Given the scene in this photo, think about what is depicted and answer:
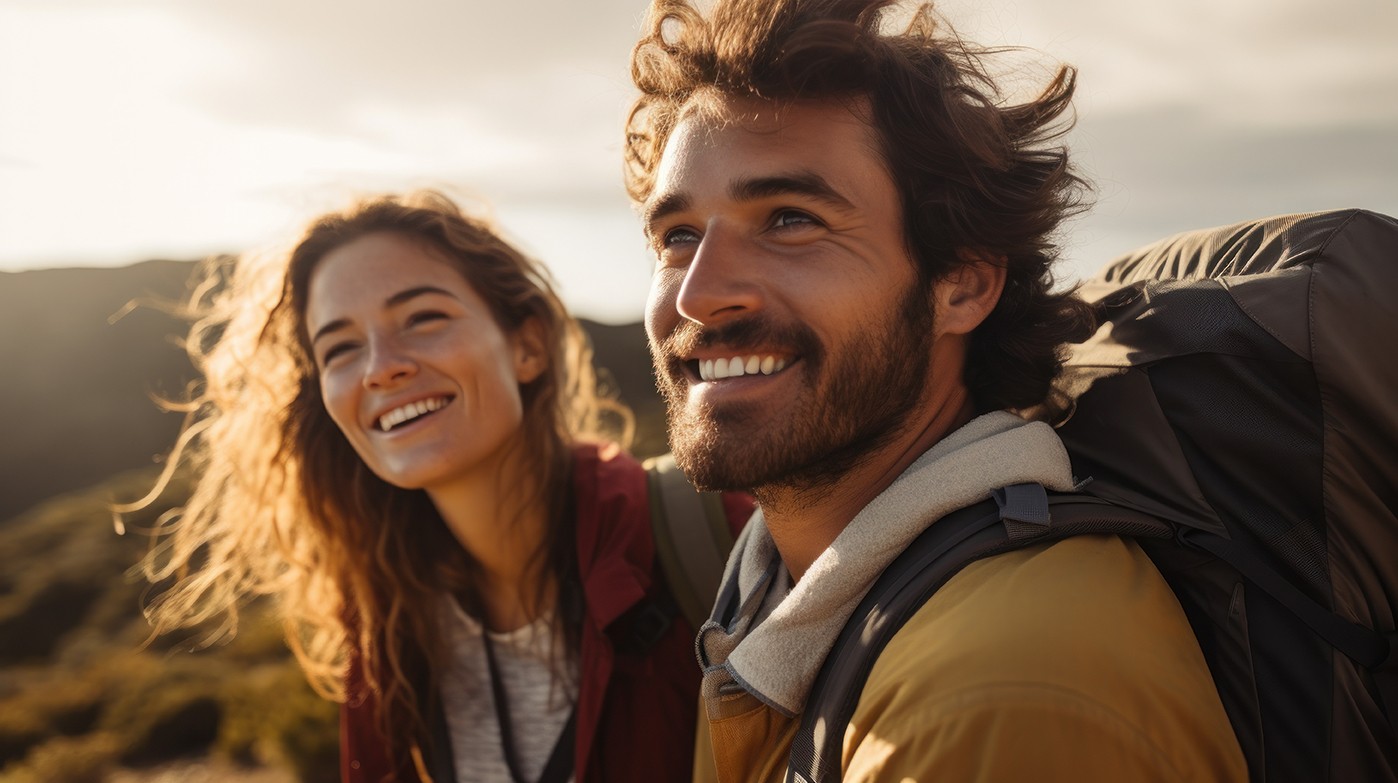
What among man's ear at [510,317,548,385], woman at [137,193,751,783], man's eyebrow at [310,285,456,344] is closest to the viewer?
woman at [137,193,751,783]

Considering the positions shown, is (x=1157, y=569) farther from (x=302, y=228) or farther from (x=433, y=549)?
(x=302, y=228)

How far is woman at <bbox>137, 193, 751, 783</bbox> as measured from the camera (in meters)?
2.75

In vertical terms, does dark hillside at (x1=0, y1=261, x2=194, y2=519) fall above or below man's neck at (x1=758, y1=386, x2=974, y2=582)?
above

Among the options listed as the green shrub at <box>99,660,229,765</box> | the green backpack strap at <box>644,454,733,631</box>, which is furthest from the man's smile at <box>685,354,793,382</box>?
the green shrub at <box>99,660,229,765</box>

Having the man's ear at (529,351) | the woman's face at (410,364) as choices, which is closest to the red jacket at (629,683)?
the woman's face at (410,364)

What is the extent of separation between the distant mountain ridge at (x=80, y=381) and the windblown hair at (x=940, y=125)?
1206 cm

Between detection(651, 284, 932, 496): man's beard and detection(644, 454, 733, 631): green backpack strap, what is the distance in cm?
78

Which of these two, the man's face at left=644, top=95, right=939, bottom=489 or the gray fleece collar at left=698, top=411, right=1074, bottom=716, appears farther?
the man's face at left=644, top=95, right=939, bottom=489

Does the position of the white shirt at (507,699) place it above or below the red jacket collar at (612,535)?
below

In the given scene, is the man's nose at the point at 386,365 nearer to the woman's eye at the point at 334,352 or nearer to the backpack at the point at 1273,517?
the woman's eye at the point at 334,352

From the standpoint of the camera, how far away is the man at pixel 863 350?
1.33 m

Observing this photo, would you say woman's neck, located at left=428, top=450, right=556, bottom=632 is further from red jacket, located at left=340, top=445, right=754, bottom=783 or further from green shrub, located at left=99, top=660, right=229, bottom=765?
green shrub, located at left=99, top=660, right=229, bottom=765

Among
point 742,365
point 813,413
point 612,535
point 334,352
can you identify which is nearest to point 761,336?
point 742,365

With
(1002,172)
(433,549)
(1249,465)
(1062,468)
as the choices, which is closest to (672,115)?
(1002,172)
